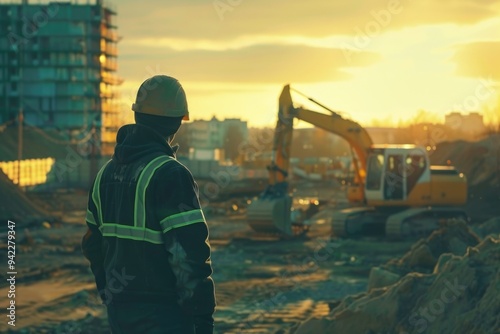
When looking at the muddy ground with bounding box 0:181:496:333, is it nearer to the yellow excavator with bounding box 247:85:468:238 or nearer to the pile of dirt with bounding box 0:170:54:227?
the pile of dirt with bounding box 0:170:54:227

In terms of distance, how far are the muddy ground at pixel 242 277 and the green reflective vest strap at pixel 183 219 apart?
832 centimetres

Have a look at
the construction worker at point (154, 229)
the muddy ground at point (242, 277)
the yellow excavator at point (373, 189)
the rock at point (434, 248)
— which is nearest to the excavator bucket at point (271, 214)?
the yellow excavator at point (373, 189)

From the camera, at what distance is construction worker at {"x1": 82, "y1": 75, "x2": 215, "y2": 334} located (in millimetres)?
4133

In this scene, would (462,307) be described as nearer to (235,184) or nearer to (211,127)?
(235,184)

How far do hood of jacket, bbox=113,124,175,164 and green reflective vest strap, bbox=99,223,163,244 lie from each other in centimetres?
32

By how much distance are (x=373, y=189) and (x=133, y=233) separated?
22745mm

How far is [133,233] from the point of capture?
14.2ft

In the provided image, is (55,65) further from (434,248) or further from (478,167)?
(434,248)

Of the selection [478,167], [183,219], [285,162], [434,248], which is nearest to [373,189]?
[285,162]

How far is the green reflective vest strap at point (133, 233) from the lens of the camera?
4254 millimetres

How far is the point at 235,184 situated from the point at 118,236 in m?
47.8

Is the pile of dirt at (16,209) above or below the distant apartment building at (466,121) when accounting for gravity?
below

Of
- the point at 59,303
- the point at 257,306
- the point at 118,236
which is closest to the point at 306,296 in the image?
the point at 257,306

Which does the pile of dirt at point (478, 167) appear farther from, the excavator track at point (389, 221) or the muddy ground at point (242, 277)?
the muddy ground at point (242, 277)
